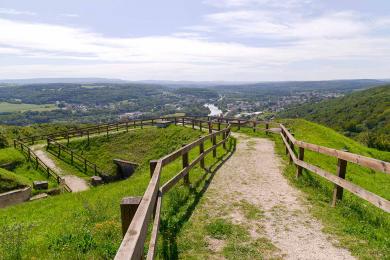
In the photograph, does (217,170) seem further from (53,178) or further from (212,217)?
(53,178)

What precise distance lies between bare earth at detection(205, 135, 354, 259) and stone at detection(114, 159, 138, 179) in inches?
577

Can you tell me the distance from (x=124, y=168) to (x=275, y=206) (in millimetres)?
22349

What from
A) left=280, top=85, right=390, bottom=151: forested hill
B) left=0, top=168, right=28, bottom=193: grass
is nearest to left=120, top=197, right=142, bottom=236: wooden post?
left=0, top=168, right=28, bottom=193: grass

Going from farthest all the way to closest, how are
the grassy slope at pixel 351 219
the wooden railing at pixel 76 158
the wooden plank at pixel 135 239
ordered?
the wooden railing at pixel 76 158 → the grassy slope at pixel 351 219 → the wooden plank at pixel 135 239

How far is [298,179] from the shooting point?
1153cm

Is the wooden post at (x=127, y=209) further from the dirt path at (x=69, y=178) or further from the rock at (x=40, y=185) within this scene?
the rock at (x=40, y=185)

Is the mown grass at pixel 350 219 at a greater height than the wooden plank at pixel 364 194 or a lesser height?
lesser

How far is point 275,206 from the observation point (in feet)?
28.4

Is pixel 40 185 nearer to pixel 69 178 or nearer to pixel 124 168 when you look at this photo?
pixel 69 178

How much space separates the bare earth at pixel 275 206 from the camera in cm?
607

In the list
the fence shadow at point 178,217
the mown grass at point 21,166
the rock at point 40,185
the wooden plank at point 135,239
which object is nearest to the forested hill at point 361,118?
the mown grass at point 21,166

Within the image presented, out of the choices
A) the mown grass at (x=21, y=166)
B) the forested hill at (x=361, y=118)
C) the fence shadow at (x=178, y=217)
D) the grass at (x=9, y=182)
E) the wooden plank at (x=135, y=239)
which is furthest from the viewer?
the forested hill at (x=361, y=118)

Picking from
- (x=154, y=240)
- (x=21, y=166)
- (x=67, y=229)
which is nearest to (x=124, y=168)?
(x=21, y=166)

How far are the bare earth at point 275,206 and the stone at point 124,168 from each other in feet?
48.1
